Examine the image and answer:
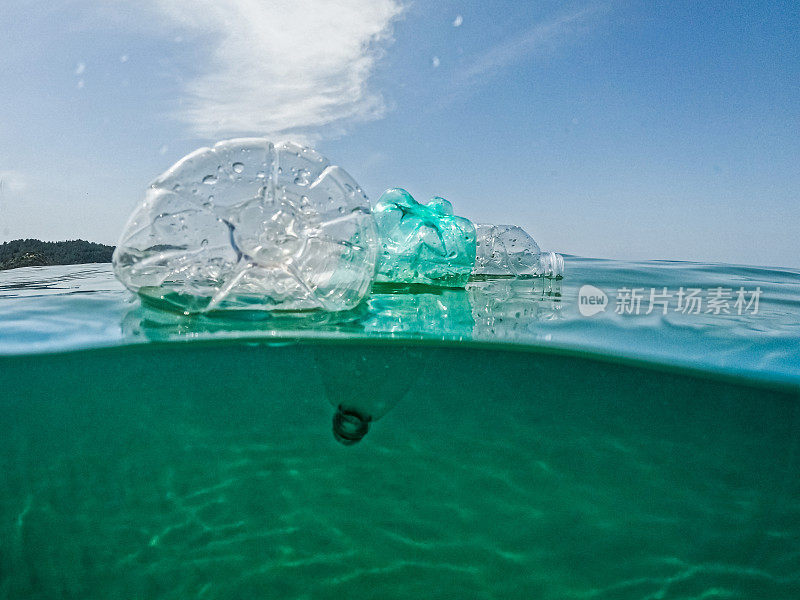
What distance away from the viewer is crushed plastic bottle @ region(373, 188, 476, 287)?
542 centimetres

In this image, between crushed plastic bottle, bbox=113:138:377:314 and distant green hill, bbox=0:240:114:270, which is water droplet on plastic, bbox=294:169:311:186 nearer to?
crushed plastic bottle, bbox=113:138:377:314

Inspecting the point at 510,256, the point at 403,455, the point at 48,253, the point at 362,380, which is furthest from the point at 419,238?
the point at 48,253

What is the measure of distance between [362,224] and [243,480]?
215cm

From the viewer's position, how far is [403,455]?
438 centimetres

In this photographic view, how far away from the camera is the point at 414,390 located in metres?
4.76

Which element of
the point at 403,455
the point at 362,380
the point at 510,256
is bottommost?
the point at 403,455

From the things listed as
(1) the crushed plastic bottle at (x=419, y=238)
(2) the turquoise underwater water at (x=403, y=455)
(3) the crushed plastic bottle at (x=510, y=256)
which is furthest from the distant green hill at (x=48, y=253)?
(3) the crushed plastic bottle at (x=510, y=256)

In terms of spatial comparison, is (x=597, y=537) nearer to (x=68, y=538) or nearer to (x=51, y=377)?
(x=68, y=538)

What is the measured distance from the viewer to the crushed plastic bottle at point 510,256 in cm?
646

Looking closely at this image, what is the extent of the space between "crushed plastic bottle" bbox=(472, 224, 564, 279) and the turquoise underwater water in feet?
4.58

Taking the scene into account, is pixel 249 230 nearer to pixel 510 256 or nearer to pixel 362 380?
pixel 362 380

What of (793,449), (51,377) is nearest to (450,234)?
(793,449)

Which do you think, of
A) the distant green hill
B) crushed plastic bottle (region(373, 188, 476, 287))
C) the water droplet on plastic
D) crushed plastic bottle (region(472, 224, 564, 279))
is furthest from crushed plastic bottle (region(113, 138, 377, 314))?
the distant green hill

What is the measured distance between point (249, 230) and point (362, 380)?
62.0 inches
